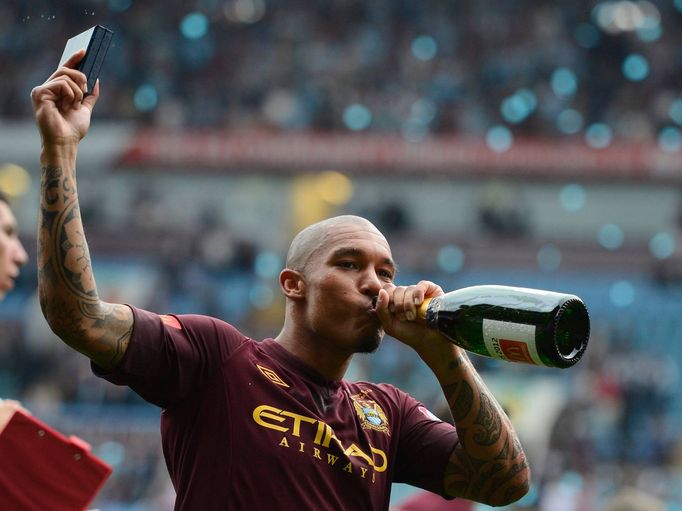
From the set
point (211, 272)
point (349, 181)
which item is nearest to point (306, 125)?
point (349, 181)

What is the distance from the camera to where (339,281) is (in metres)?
2.89

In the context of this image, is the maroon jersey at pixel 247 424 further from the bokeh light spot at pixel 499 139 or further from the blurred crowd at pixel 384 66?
the blurred crowd at pixel 384 66

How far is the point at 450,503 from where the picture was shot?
502cm

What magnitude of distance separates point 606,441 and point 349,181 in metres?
6.94

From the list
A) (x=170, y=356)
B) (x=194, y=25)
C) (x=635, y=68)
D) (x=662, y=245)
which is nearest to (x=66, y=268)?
(x=170, y=356)

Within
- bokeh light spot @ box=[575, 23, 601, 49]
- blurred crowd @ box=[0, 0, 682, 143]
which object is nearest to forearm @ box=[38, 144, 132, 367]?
blurred crowd @ box=[0, 0, 682, 143]

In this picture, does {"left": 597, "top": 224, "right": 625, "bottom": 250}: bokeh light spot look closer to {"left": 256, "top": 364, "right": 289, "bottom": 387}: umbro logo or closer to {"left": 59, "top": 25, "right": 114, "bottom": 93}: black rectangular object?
{"left": 256, "top": 364, "right": 289, "bottom": 387}: umbro logo

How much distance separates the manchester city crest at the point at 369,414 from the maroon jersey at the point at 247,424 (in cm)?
1

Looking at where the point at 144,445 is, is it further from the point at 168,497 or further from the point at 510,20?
the point at 510,20

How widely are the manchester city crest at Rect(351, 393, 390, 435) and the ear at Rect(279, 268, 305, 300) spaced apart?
0.32m

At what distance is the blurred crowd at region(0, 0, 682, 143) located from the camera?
19.6m

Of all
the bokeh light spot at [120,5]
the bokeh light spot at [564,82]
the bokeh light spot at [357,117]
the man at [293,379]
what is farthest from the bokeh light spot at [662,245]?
the man at [293,379]

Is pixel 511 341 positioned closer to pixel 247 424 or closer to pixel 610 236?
pixel 247 424

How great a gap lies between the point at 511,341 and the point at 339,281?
18.8 inches
